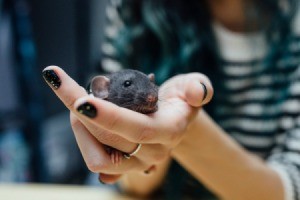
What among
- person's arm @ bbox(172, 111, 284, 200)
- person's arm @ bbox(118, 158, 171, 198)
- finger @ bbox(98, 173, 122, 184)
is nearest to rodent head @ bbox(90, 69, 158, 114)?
finger @ bbox(98, 173, 122, 184)

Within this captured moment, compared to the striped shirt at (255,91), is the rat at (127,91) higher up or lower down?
higher up

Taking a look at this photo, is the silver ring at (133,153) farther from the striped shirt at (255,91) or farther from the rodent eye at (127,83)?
the striped shirt at (255,91)

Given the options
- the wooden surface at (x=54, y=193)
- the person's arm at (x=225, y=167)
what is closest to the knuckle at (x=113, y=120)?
the person's arm at (x=225, y=167)

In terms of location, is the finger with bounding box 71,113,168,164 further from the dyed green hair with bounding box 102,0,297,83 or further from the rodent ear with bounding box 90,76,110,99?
the dyed green hair with bounding box 102,0,297,83

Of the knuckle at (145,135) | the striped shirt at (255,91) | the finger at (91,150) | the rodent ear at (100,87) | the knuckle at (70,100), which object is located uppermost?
the knuckle at (70,100)

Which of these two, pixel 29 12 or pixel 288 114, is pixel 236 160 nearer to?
pixel 288 114

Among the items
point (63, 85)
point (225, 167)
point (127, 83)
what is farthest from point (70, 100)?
point (225, 167)
